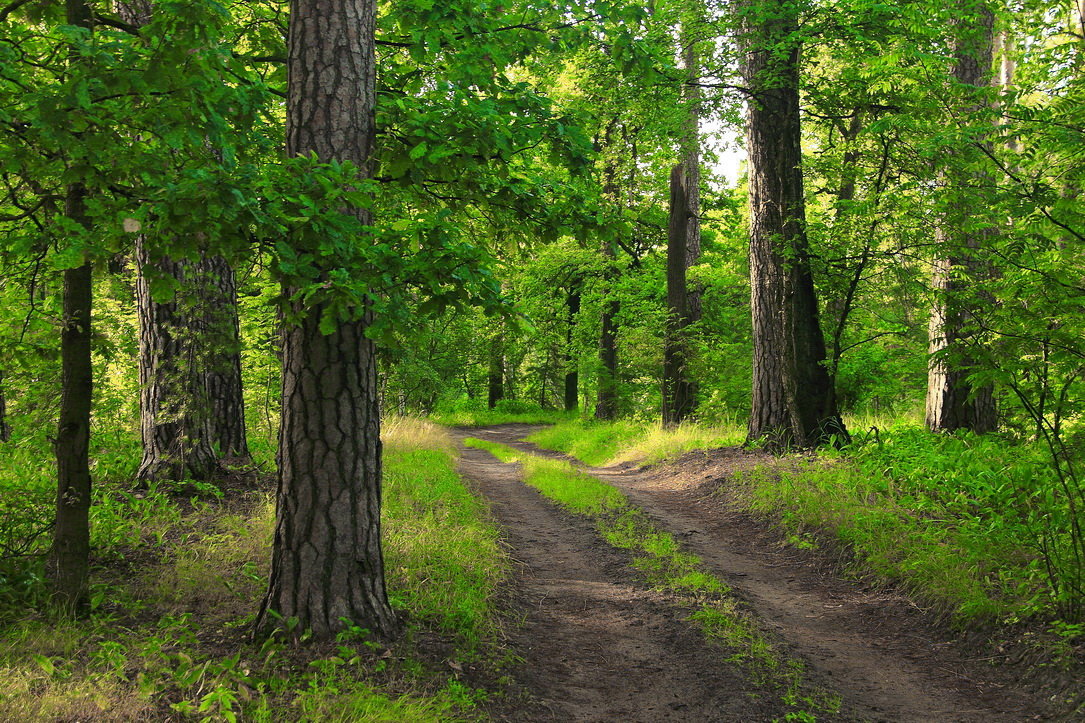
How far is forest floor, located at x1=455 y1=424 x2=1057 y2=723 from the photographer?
404cm

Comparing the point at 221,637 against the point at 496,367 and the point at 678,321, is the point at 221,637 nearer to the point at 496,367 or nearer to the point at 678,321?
the point at 678,321

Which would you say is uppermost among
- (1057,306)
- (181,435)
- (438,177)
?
(438,177)

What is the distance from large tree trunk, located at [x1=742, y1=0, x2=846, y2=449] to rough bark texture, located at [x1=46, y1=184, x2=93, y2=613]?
8110 mm

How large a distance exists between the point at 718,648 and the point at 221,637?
322 cm

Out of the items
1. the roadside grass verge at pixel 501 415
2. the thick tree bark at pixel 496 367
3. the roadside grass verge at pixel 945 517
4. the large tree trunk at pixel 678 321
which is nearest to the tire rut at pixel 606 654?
the roadside grass verge at pixel 945 517

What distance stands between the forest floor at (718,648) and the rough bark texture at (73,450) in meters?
2.80

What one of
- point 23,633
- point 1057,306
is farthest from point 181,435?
point 1057,306

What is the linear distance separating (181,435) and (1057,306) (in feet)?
24.9

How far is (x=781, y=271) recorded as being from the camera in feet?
32.4

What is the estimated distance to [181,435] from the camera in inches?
277

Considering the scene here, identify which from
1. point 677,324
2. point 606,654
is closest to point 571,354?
point 677,324

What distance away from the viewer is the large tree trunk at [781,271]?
31.4ft

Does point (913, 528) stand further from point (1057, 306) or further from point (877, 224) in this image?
point (877, 224)

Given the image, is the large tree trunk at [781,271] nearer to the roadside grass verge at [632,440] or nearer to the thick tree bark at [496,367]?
the roadside grass verge at [632,440]
